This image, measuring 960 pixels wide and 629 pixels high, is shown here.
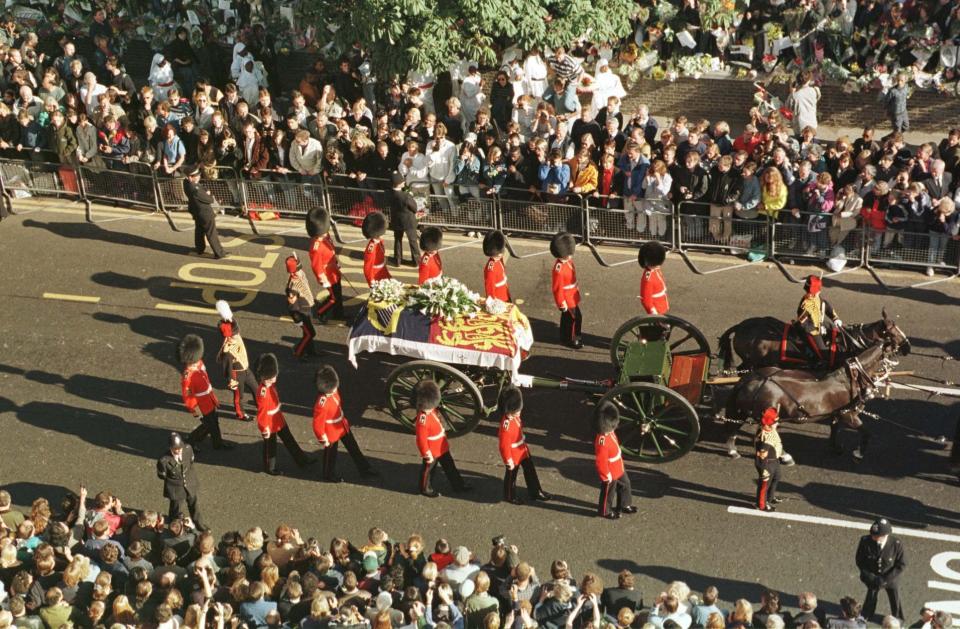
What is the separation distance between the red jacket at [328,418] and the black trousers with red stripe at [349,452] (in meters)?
0.16

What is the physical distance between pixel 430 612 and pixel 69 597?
10.5 feet

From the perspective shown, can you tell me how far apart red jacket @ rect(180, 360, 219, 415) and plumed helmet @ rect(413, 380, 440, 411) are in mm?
2604

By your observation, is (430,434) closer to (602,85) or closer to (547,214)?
(547,214)

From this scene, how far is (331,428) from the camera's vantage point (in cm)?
1358

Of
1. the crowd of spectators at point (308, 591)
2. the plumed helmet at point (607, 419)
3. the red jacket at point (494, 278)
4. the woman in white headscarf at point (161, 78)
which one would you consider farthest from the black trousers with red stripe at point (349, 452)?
the woman in white headscarf at point (161, 78)

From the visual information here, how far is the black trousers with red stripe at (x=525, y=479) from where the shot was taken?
1344 centimetres

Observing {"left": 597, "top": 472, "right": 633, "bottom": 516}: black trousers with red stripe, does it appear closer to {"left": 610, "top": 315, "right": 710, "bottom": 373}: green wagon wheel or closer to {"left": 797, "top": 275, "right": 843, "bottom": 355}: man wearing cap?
{"left": 610, "top": 315, "right": 710, "bottom": 373}: green wagon wheel

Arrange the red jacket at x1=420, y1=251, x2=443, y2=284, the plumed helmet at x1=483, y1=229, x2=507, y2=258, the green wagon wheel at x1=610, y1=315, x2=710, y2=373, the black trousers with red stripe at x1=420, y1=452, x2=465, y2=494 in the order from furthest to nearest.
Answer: the red jacket at x1=420, y1=251, x2=443, y2=284 < the plumed helmet at x1=483, y1=229, x2=507, y2=258 < the green wagon wheel at x1=610, y1=315, x2=710, y2=373 < the black trousers with red stripe at x1=420, y1=452, x2=465, y2=494

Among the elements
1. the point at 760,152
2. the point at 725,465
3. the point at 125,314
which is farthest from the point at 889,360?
the point at 125,314

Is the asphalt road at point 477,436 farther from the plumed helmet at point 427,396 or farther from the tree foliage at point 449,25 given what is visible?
the tree foliage at point 449,25

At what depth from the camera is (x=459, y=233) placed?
19297 millimetres

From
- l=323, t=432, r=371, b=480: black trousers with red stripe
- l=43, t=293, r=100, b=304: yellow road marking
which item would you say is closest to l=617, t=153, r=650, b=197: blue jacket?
l=323, t=432, r=371, b=480: black trousers with red stripe

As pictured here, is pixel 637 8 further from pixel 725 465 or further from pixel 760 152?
pixel 725 465

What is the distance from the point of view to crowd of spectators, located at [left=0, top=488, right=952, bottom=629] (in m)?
10.6
